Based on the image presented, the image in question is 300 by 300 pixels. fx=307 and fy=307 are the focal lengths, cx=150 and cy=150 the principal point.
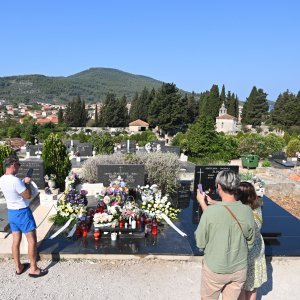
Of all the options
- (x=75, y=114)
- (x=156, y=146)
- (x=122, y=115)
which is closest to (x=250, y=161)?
(x=156, y=146)

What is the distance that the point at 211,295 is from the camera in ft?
11.3

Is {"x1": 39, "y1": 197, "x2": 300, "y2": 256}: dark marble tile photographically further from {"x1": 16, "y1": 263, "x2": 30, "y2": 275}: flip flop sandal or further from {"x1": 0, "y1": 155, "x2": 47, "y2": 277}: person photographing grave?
{"x1": 0, "y1": 155, "x2": 47, "y2": 277}: person photographing grave

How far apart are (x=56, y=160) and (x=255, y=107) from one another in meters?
58.3

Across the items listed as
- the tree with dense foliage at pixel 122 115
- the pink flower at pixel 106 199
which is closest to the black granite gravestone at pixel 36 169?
the pink flower at pixel 106 199

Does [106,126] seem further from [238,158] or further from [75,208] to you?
[75,208]

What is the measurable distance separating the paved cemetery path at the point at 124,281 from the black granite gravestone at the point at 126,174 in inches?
148

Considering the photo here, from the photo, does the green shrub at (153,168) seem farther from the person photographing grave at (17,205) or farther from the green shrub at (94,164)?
the person photographing grave at (17,205)

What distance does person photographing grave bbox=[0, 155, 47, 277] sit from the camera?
4688 mm

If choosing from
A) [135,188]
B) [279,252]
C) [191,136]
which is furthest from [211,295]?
[191,136]

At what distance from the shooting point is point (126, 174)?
373 inches

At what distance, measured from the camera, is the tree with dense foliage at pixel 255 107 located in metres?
62.8

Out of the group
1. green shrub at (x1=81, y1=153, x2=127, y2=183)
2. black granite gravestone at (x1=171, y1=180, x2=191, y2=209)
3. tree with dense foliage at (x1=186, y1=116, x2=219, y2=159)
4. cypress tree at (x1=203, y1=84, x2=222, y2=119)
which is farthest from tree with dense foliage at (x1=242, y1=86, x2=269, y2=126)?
black granite gravestone at (x1=171, y1=180, x2=191, y2=209)

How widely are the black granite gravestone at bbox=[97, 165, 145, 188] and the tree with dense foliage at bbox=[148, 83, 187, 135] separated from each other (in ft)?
150

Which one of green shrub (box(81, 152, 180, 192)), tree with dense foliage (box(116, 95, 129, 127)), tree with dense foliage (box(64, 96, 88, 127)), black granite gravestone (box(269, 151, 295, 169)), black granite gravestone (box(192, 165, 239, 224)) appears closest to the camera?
black granite gravestone (box(192, 165, 239, 224))
